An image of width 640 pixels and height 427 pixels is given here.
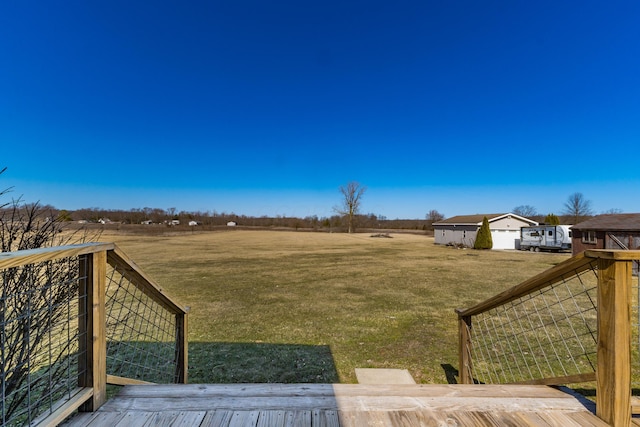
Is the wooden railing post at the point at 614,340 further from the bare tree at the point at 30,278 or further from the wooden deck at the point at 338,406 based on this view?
the bare tree at the point at 30,278

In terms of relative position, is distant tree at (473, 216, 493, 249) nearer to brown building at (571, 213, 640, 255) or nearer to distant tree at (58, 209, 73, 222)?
brown building at (571, 213, 640, 255)

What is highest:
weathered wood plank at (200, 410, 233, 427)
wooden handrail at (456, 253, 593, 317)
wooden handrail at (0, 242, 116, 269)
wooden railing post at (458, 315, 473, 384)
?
wooden handrail at (0, 242, 116, 269)

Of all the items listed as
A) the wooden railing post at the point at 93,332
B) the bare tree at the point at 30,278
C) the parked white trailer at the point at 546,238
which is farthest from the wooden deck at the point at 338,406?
the parked white trailer at the point at 546,238

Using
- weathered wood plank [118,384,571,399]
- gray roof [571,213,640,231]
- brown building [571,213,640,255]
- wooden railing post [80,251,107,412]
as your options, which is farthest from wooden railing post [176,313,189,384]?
gray roof [571,213,640,231]

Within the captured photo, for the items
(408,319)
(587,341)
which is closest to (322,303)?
(408,319)

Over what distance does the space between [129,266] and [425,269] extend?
473 inches

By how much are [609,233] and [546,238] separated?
26.1 feet

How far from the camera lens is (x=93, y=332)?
152cm

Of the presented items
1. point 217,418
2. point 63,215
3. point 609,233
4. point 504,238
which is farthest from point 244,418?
point 504,238

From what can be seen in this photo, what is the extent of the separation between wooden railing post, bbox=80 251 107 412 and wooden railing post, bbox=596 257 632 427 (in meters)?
2.58

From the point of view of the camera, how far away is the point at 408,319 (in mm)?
5832

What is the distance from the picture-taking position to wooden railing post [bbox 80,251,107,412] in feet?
4.95

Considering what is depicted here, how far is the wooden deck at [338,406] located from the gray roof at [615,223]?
1473 cm

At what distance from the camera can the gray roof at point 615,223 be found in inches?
459
